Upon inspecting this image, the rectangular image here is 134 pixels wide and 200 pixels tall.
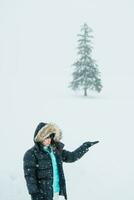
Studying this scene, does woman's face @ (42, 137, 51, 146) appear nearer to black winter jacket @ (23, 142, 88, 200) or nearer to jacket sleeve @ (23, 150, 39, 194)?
black winter jacket @ (23, 142, 88, 200)

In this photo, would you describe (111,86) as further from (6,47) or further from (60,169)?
(60,169)

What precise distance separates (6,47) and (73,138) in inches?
2695

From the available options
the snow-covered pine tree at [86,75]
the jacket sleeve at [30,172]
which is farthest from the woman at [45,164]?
the snow-covered pine tree at [86,75]

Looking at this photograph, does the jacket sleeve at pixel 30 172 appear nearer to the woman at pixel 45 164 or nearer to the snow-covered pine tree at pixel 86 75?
the woman at pixel 45 164

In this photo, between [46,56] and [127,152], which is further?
[46,56]

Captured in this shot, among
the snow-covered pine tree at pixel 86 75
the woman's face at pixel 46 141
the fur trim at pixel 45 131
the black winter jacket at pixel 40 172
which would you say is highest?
the snow-covered pine tree at pixel 86 75

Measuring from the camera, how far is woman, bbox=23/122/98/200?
844 cm

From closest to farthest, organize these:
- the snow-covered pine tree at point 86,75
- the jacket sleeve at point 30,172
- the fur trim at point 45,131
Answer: the jacket sleeve at point 30,172 → the fur trim at point 45,131 → the snow-covered pine tree at point 86,75

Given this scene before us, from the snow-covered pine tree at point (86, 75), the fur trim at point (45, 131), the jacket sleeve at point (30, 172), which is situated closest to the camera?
the jacket sleeve at point (30, 172)

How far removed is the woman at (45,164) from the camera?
27.7 feet

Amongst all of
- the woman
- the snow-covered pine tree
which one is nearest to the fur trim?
the woman

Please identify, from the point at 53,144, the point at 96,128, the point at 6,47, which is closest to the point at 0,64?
the point at 6,47

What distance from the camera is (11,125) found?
22.4m

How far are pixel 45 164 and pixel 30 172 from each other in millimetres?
290
